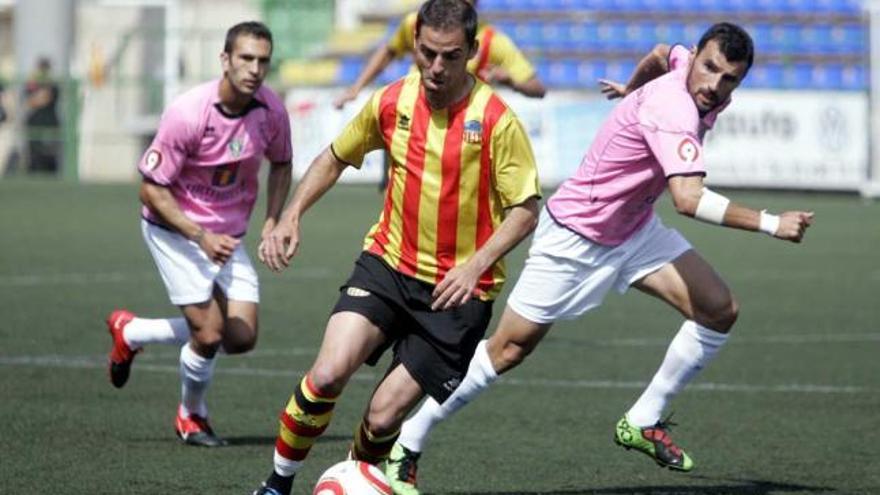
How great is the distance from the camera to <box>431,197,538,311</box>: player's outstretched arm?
666 cm

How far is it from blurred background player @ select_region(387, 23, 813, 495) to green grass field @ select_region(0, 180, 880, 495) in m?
0.33

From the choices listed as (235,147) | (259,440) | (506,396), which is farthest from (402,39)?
(259,440)

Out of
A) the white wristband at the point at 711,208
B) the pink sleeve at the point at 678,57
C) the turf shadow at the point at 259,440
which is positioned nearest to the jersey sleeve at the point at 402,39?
the turf shadow at the point at 259,440

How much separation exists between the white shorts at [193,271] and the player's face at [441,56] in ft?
8.26

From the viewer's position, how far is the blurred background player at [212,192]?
8.92m

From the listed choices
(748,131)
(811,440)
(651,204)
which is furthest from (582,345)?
(748,131)

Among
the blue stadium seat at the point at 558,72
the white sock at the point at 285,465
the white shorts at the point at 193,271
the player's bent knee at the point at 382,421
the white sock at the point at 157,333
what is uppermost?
the player's bent knee at the point at 382,421

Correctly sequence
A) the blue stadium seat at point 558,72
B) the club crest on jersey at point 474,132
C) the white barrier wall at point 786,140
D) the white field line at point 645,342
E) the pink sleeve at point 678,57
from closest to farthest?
the club crest on jersey at point 474,132
the pink sleeve at point 678,57
the white field line at point 645,342
the white barrier wall at point 786,140
the blue stadium seat at point 558,72

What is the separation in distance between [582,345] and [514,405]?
8.95 feet

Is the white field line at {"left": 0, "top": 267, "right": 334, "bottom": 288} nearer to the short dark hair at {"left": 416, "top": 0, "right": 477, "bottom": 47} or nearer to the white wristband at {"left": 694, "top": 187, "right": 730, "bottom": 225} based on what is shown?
the white wristband at {"left": 694, "top": 187, "right": 730, "bottom": 225}

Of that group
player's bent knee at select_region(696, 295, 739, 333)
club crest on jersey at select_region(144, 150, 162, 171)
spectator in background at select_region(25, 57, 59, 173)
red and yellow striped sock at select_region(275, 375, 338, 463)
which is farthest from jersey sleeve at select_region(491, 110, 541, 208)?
spectator in background at select_region(25, 57, 59, 173)

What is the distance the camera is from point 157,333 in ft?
31.5

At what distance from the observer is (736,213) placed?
721 centimetres

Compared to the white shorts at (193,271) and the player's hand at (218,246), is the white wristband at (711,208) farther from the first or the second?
the white shorts at (193,271)
